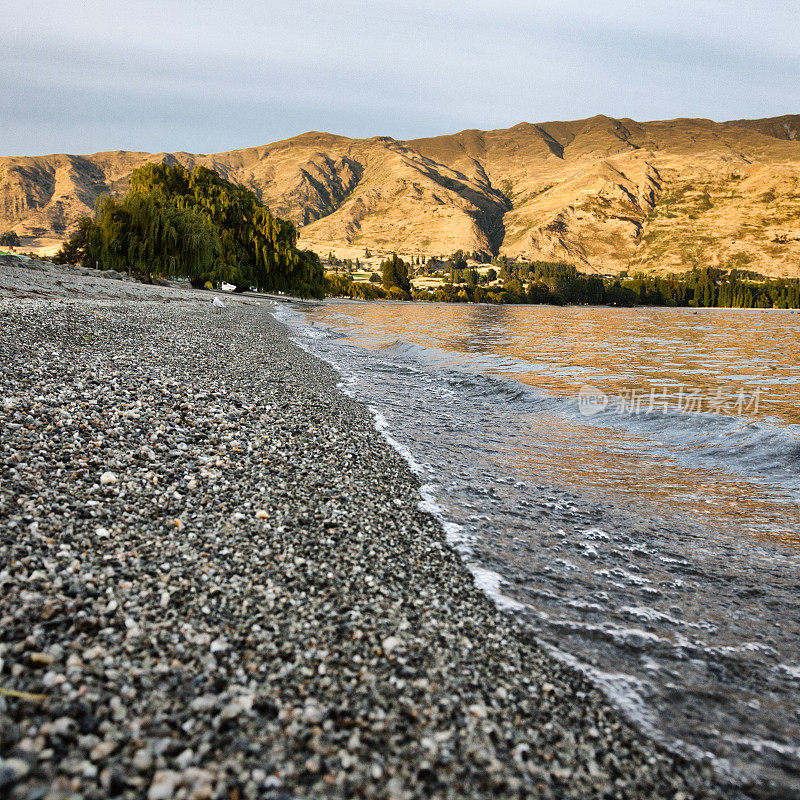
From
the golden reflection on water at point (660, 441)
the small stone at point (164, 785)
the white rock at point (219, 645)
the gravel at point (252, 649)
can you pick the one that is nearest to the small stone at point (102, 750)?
the gravel at point (252, 649)

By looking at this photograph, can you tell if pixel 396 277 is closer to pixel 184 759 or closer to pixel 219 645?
pixel 219 645

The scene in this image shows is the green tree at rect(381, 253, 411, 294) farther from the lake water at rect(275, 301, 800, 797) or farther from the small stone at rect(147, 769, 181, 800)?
the small stone at rect(147, 769, 181, 800)

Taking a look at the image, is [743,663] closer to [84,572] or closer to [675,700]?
[675,700]

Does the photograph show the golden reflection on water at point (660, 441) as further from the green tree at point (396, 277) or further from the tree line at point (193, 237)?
the green tree at point (396, 277)

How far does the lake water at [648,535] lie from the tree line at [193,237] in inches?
1861

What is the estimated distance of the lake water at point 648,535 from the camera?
453 centimetres

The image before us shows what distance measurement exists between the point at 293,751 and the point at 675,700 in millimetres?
3459

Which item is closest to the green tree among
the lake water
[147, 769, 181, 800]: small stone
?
the lake water

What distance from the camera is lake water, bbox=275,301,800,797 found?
4.53 meters

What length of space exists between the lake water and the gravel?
2.00 ft

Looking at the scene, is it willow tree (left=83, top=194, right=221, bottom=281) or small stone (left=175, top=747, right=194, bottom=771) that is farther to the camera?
willow tree (left=83, top=194, right=221, bottom=281)

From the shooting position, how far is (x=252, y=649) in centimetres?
414

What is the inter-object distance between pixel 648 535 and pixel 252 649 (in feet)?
21.0

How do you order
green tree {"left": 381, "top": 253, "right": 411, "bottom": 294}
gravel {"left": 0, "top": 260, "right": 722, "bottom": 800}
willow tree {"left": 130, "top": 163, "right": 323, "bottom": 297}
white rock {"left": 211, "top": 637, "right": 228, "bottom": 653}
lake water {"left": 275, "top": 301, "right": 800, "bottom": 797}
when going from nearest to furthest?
gravel {"left": 0, "top": 260, "right": 722, "bottom": 800}
white rock {"left": 211, "top": 637, "right": 228, "bottom": 653}
lake water {"left": 275, "top": 301, "right": 800, "bottom": 797}
willow tree {"left": 130, "top": 163, "right": 323, "bottom": 297}
green tree {"left": 381, "top": 253, "right": 411, "bottom": 294}
